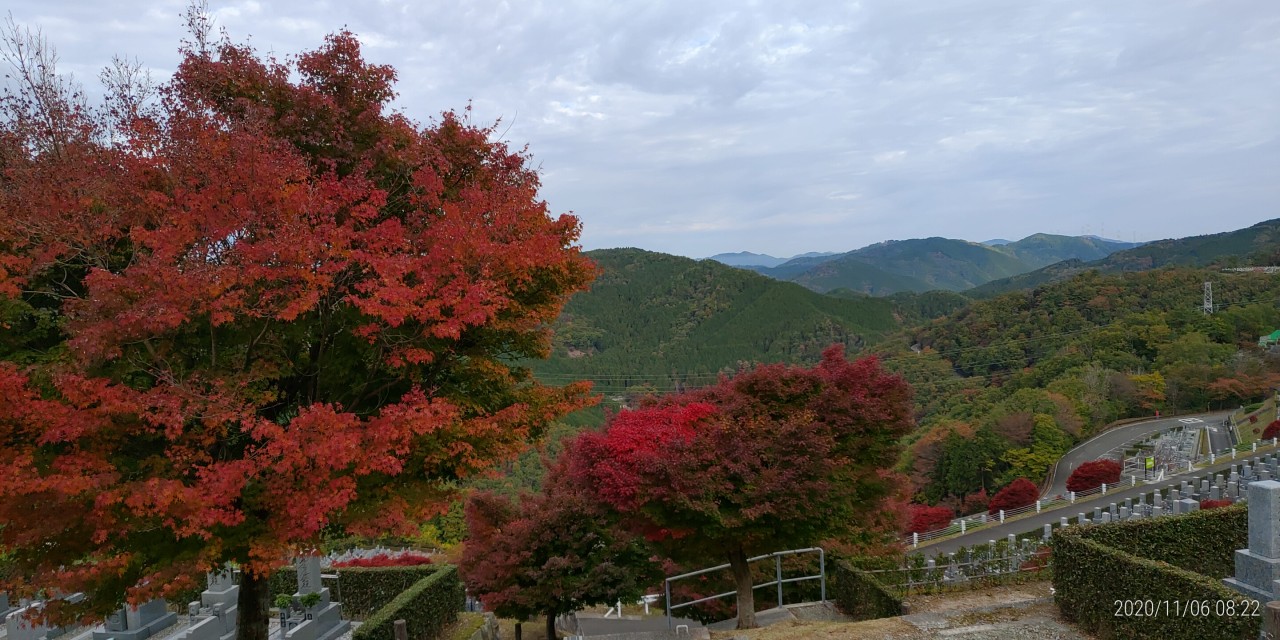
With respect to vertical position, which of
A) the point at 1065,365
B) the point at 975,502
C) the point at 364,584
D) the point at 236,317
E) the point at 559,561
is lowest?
the point at 975,502

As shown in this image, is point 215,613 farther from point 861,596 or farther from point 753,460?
point 861,596

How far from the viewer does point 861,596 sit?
1077cm

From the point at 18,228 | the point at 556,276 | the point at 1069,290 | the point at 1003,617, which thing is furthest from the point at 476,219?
the point at 1069,290

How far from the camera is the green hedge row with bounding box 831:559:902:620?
994cm

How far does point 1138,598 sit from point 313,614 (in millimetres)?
11610

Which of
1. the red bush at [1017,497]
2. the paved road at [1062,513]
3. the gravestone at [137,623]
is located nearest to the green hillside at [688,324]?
the red bush at [1017,497]

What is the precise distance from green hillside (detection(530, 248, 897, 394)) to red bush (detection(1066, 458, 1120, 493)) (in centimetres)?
6561

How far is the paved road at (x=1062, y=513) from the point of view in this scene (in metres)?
24.3

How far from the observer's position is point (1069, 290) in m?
88.8

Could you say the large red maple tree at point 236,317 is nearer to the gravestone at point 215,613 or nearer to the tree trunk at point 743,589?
the gravestone at point 215,613

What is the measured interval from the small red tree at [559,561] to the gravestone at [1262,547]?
7.94 metres
